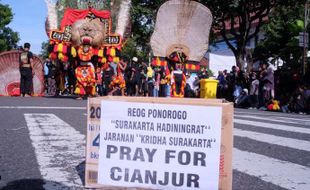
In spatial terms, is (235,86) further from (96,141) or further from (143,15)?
(96,141)

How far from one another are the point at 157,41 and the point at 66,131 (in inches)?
450

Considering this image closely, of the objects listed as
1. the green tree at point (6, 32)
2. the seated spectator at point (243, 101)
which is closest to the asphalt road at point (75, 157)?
the seated spectator at point (243, 101)

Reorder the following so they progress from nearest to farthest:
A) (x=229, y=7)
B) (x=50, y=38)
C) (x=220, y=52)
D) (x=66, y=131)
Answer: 1. (x=66, y=131)
2. (x=50, y=38)
3. (x=229, y=7)
4. (x=220, y=52)

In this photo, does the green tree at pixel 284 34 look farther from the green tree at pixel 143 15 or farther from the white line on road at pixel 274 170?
the white line on road at pixel 274 170

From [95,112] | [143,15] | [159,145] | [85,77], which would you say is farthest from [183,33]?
[159,145]

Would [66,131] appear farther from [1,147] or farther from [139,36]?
[139,36]

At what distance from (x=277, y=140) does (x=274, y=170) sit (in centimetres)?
208

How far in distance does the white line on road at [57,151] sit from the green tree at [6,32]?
2185 inches

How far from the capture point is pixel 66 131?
6.27 metres

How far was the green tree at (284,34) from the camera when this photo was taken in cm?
2612

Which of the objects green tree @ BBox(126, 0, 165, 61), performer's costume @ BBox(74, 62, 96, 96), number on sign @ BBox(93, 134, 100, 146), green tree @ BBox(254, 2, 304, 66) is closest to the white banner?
number on sign @ BBox(93, 134, 100, 146)

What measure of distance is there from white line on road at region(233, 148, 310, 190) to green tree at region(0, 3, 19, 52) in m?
58.5

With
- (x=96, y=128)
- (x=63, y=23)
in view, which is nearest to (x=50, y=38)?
(x=63, y=23)

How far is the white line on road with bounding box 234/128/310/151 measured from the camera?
5.80m
